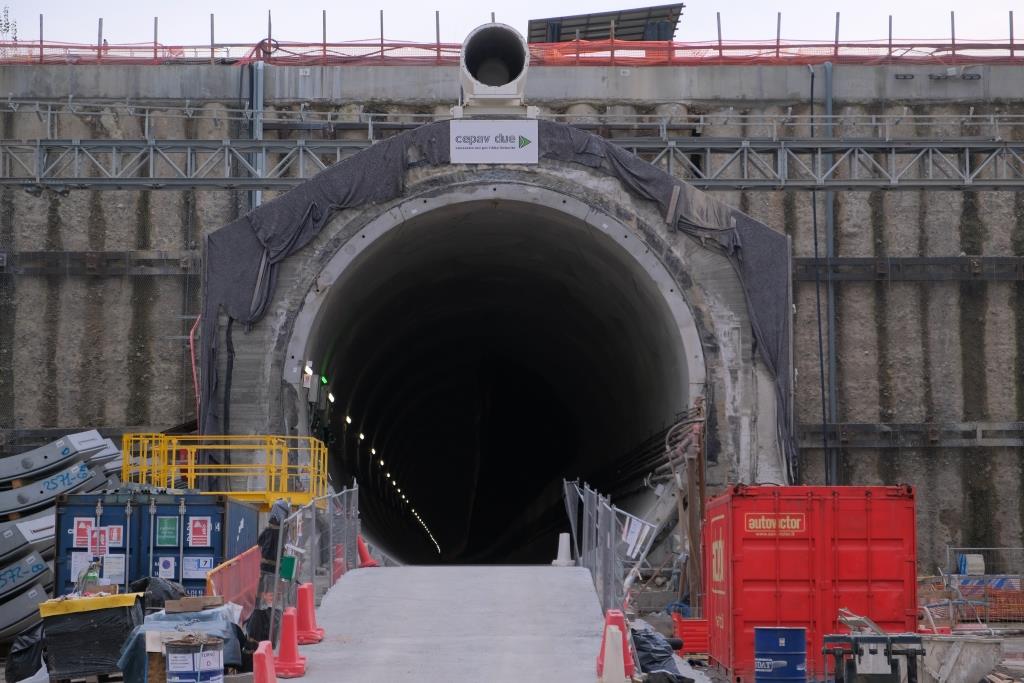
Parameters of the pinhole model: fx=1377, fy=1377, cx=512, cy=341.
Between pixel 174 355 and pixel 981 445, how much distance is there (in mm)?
19821

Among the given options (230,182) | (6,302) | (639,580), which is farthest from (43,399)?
(639,580)

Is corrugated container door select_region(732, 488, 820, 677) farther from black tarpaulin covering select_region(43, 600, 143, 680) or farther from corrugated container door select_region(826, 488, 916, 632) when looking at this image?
black tarpaulin covering select_region(43, 600, 143, 680)

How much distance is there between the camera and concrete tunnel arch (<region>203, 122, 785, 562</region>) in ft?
75.3

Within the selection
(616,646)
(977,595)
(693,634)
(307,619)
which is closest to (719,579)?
(693,634)

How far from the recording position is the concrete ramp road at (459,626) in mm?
13523

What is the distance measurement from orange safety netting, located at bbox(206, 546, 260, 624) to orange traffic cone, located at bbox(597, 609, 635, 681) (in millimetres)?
3854

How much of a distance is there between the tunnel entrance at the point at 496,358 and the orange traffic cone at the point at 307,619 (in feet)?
26.2

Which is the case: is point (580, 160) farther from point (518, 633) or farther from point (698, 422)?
point (518, 633)

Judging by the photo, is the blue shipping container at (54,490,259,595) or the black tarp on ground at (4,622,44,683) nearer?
the black tarp on ground at (4,622,44,683)

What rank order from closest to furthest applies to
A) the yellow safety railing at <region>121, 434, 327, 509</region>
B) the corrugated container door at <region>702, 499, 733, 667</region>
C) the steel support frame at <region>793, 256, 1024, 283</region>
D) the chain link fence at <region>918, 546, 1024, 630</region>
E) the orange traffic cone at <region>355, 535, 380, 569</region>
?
the corrugated container door at <region>702, 499, 733, 667</region> → the yellow safety railing at <region>121, 434, 327, 509</region> → the orange traffic cone at <region>355, 535, 380, 569</region> → the chain link fence at <region>918, 546, 1024, 630</region> → the steel support frame at <region>793, 256, 1024, 283</region>

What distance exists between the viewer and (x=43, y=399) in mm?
33688

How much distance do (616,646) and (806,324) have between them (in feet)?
73.4

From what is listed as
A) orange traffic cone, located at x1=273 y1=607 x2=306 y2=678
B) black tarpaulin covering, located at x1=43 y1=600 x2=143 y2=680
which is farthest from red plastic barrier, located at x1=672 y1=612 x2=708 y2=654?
black tarpaulin covering, located at x1=43 y1=600 x2=143 y2=680

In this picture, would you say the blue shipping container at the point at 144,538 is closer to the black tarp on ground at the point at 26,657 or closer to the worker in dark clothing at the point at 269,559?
the black tarp on ground at the point at 26,657
